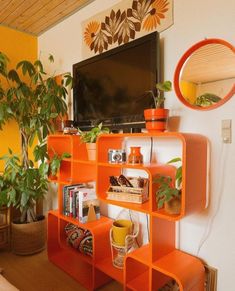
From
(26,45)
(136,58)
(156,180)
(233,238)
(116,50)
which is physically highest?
(26,45)

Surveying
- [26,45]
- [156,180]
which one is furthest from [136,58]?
[26,45]

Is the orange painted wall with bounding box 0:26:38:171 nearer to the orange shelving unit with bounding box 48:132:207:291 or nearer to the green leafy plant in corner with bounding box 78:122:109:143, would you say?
the orange shelving unit with bounding box 48:132:207:291

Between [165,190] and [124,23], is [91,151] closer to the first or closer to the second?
[165,190]

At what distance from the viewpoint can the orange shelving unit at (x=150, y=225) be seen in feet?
3.92

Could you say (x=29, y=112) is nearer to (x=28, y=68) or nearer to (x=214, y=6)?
(x=28, y=68)

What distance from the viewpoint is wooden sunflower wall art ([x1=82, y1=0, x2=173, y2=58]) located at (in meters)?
→ 1.49

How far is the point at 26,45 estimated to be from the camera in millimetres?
2625

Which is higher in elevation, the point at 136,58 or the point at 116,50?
the point at 116,50

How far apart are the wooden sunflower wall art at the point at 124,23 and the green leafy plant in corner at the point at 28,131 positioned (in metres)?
0.40

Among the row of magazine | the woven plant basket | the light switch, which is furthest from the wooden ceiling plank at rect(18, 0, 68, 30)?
the woven plant basket

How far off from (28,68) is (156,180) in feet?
5.44

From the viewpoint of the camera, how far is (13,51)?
8.26ft

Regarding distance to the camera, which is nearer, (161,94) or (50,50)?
(161,94)

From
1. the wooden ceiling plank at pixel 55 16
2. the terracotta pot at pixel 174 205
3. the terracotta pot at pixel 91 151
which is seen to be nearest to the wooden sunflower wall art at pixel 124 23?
the wooden ceiling plank at pixel 55 16
